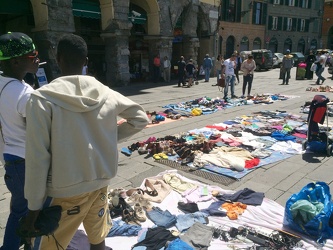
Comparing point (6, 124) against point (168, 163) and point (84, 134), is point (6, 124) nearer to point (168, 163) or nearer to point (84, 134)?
point (84, 134)

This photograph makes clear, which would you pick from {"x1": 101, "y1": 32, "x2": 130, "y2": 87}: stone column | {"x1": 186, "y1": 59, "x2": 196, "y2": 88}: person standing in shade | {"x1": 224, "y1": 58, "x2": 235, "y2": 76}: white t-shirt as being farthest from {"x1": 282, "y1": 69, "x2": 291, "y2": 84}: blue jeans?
{"x1": 101, "y1": 32, "x2": 130, "y2": 87}: stone column

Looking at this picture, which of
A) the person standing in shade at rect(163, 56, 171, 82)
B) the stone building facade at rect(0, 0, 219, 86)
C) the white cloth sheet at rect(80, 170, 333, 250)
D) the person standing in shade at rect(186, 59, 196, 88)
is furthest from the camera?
the person standing in shade at rect(163, 56, 171, 82)

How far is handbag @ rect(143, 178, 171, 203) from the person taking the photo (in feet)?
13.6

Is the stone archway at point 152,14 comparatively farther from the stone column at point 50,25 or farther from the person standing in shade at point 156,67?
the stone column at point 50,25

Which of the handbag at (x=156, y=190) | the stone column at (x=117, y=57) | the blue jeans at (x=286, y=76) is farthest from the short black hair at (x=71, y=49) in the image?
the blue jeans at (x=286, y=76)

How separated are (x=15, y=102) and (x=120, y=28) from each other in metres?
14.0

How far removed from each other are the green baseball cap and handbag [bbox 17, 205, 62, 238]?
122cm

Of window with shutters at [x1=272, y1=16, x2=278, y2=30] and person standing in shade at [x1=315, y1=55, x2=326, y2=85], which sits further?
window with shutters at [x1=272, y1=16, x2=278, y2=30]

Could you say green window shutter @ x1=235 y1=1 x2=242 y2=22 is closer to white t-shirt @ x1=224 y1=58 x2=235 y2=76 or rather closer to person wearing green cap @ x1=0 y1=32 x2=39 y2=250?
white t-shirt @ x1=224 y1=58 x2=235 y2=76

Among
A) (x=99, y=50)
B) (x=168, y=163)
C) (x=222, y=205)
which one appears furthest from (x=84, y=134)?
(x=99, y=50)

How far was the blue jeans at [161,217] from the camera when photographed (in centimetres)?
358

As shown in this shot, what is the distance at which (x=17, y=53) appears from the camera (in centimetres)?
223

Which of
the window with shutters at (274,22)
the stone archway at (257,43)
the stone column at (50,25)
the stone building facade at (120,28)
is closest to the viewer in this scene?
the stone column at (50,25)

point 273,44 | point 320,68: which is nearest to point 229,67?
point 320,68
